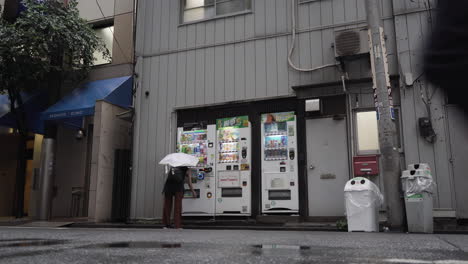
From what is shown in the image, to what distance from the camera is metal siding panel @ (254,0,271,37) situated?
1147 centimetres

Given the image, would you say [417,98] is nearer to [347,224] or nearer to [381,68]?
[381,68]

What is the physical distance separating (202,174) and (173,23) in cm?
459

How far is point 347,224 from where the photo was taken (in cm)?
830

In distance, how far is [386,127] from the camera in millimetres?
8195

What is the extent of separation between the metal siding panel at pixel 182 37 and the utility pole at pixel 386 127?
551cm

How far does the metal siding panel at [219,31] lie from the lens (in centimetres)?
1191

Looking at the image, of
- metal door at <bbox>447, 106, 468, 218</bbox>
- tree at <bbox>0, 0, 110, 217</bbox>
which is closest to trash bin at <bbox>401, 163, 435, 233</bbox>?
metal door at <bbox>447, 106, 468, 218</bbox>

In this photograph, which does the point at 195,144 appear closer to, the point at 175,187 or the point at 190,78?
the point at 190,78

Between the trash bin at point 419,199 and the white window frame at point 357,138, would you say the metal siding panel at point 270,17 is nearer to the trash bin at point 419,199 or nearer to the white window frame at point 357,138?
the white window frame at point 357,138

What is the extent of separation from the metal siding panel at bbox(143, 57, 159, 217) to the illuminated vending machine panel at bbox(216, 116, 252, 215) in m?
1.94

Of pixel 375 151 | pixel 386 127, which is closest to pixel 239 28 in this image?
pixel 375 151

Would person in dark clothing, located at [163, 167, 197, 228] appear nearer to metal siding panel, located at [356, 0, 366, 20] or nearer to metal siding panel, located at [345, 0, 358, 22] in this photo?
metal siding panel, located at [345, 0, 358, 22]

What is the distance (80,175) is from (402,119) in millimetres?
10158

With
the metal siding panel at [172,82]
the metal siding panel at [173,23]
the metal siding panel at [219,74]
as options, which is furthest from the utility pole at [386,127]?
the metal siding panel at [173,23]
